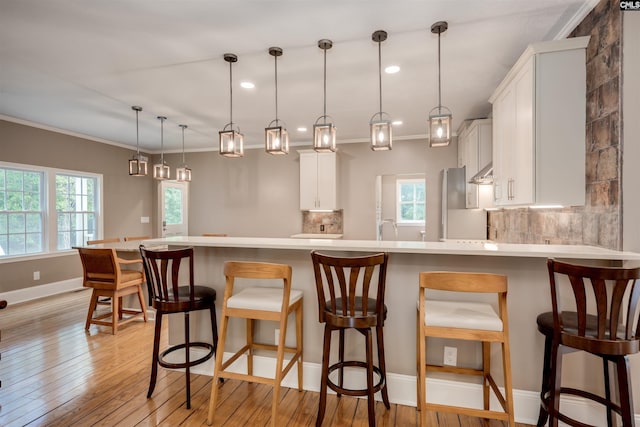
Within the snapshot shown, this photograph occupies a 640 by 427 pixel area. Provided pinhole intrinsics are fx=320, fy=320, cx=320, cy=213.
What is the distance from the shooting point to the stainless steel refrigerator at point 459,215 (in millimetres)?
4504

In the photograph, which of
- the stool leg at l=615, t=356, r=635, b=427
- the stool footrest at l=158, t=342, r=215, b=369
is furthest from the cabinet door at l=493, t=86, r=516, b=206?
the stool footrest at l=158, t=342, r=215, b=369

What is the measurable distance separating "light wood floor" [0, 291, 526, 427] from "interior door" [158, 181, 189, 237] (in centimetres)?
350

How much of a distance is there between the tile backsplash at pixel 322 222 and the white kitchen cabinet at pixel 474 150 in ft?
7.07

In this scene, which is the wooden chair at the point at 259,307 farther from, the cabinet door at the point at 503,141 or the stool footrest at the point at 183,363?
the cabinet door at the point at 503,141

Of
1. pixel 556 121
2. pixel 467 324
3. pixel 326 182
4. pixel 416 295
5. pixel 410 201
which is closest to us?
pixel 467 324

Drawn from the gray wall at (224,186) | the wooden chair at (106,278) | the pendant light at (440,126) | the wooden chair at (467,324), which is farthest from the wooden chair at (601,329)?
the gray wall at (224,186)

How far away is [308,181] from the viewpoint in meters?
5.59

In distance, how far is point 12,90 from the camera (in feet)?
11.3

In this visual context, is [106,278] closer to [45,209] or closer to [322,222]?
[45,209]

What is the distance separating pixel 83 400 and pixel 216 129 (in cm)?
390

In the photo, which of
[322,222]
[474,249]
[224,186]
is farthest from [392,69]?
[224,186]

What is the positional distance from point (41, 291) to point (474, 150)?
6.45 m

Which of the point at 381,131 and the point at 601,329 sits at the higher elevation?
the point at 381,131

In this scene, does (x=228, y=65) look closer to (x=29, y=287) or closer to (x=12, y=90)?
(x=12, y=90)
